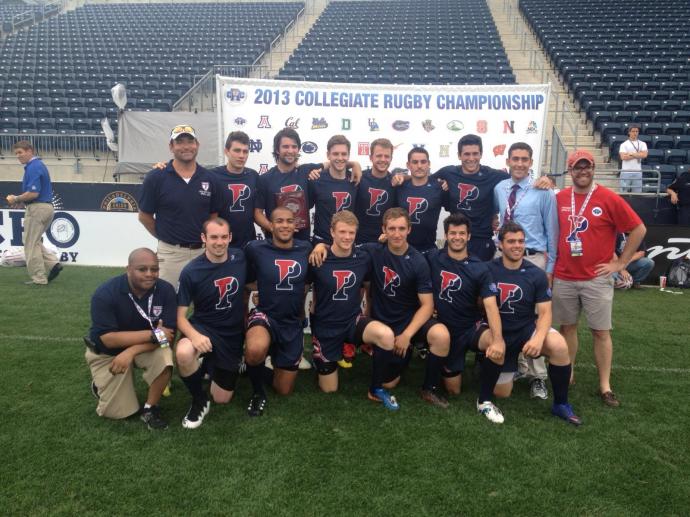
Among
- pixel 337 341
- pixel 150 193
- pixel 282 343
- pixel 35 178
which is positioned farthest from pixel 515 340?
Answer: pixel 35 178

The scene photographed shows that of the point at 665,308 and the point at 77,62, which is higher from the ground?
the point at 77,62

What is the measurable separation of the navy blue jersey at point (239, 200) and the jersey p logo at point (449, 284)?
1.74 meters

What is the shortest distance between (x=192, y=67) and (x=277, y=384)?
55.7 ft

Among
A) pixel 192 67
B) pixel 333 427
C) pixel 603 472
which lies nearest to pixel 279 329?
pixel 333 427

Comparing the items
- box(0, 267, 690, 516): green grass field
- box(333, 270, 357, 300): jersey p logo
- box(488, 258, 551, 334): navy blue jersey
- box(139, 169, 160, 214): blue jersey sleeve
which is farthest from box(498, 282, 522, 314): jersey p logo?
box(139, 169, 160, 214): blue jersey sleeve

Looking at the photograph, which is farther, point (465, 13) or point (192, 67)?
point (465, 13)

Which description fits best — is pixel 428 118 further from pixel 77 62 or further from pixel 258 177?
pixel 77 62

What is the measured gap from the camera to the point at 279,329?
3.81 m

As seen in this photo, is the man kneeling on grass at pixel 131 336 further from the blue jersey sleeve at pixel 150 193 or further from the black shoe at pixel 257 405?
the blue jersey sleeve at pixel 150 193

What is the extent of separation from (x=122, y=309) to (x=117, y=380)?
1.59ft

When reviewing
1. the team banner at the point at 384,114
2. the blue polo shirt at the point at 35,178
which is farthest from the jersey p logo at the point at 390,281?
the blue polo shirt at the point at 35,178

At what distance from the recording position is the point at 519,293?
3674 millimetres

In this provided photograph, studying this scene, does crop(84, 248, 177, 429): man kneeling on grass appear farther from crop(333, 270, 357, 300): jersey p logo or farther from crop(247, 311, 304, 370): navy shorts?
crop(333, 270, 357, 300): jersey p logo

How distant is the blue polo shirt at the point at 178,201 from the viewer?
4.04m
